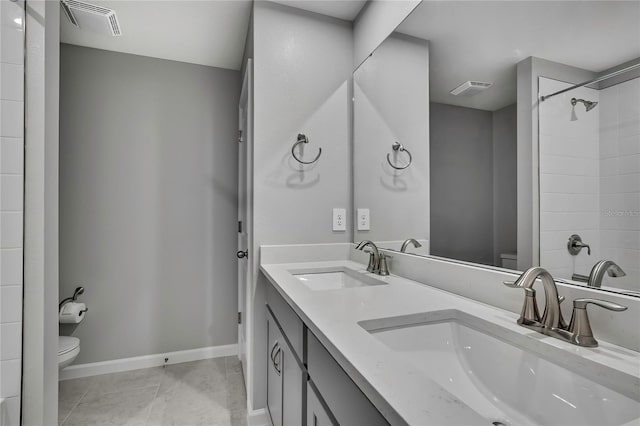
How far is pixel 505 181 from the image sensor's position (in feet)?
3.02

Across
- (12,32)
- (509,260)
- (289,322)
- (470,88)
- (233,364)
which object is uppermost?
(12,32)

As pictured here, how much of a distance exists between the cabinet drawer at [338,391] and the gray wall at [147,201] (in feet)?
6.08

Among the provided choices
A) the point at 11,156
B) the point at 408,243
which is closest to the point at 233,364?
the point at 408,243

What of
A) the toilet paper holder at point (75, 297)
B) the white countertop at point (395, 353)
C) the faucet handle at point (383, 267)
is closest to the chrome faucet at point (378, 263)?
the faucet handle at point (383, 267)

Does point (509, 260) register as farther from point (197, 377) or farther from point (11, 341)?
point (197, 377)

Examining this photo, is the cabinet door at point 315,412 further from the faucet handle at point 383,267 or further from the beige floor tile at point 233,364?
the beige floor tile at point 233,364

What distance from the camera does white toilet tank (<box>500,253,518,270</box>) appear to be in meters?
0.89

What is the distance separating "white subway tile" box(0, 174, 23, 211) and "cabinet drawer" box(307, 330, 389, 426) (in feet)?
3.68

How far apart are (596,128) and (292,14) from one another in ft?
5.30

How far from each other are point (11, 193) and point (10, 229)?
126 mm

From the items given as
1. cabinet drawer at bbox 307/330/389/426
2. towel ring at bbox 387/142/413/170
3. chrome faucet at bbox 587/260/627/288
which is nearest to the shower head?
chrome faucet at bbox 587/260/627/288

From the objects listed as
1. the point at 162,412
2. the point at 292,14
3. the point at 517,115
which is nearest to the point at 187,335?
the point at 162,412

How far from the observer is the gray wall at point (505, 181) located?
0.89 metres

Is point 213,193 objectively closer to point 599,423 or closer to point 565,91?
point 565,91
